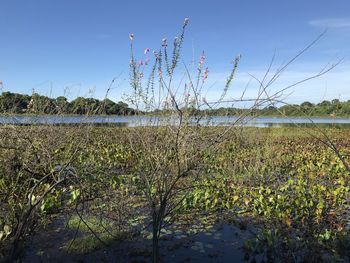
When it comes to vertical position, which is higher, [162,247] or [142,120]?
[142,120]

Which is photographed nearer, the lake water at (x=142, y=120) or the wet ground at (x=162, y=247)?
the lake water at (x=142, y=120)

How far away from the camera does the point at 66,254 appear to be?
4.08 m

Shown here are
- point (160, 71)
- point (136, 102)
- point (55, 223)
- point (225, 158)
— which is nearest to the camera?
point (160, 71)

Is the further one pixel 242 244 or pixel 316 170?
pixel 316 170

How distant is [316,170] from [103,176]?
5.18 metres

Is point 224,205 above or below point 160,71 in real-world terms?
below

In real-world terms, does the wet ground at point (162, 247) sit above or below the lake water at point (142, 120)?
below

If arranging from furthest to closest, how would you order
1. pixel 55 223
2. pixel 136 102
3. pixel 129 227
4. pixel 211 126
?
1. pixel 55 223
2. pixel 129 227
3. pixel 211 126
4. pixel 136 102

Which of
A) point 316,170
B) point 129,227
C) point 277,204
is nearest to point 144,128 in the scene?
point 129,227

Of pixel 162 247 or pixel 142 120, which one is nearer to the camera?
pixel 142 120

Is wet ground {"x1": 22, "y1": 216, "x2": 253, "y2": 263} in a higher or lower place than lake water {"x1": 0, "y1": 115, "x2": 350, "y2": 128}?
lower

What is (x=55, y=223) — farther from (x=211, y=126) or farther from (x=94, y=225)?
(x=211, y=126)

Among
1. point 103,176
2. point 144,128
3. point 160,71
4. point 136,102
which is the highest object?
point 160,71

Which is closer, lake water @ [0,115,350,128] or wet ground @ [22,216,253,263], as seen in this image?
lake water @ [0,115,350,128]
